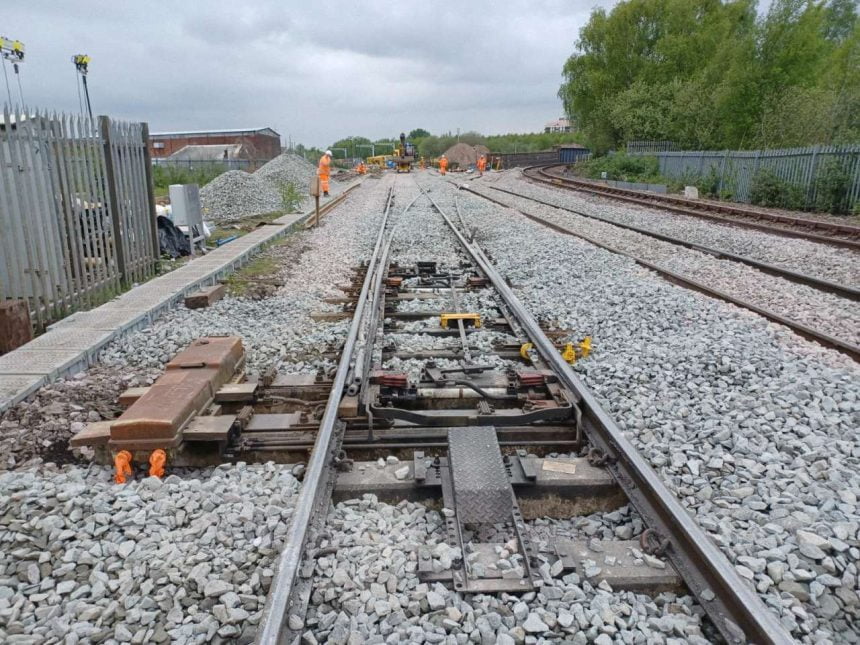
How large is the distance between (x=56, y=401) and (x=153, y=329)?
→ 6.04 feet

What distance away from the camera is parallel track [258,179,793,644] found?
2410 millimetres

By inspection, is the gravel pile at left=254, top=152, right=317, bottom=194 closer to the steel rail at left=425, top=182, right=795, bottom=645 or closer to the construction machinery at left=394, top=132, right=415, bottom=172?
the construction machinery at left=394, top=132, right=415, bottom=172

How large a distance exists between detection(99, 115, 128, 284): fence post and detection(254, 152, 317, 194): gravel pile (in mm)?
17238

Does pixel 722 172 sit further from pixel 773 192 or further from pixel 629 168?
pixel 629 168

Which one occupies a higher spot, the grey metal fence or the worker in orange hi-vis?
the grey metal fence

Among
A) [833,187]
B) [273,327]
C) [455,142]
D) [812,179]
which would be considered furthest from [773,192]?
[455,142]

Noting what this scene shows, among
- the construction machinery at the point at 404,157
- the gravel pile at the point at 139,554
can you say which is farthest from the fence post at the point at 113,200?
the construction machinery at the point at 404,157

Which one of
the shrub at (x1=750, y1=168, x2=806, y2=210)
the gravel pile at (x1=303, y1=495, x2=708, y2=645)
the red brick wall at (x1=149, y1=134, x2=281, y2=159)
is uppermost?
the red brick wall at (x1=149, y1=134, x2=281, y2=159)

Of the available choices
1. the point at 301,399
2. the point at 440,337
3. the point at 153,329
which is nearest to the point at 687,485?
the point at 301,399

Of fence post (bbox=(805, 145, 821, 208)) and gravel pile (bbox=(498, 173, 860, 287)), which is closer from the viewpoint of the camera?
gravel pile (bbox=(498, 173, 860, 287))

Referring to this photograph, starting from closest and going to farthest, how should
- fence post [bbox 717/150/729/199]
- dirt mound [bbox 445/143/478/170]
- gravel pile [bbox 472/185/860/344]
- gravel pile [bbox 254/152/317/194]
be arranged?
1. gravel pile [bbox 472/185/860/344]
2. fence post [bbox 717/150/729/199]
3. gravel pile [bbox 254/152/317/194]
4. dirt mound [bbox 445/143/478/170]

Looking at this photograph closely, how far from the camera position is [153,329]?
6531 mm

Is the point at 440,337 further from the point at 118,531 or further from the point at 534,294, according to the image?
the point at 118,531

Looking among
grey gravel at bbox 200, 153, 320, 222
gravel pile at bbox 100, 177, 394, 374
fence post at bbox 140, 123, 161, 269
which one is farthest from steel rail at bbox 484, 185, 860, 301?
grey gravel at bbox 200, 153, 320, 222
